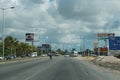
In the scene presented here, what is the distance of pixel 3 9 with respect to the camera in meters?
70.1

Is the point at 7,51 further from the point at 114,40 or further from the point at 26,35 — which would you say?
the point at 114,40

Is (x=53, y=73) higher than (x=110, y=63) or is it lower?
higher

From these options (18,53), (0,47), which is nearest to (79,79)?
(0,47)

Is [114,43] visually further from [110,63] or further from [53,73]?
[53,73]

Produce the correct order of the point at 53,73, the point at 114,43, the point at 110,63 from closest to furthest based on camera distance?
Answer: 1. the point at 53,73
2. the point at 114,43
3. the point at 110,63

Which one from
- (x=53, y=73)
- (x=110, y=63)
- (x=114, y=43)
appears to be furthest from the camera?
(x=110, y=63)

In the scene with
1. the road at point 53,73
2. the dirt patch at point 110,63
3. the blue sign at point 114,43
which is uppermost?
the blue sign at point 114,43

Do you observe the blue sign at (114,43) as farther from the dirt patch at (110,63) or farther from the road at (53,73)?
the road at (53,73)

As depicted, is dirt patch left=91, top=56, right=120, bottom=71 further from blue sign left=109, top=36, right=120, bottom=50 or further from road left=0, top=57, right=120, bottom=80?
road left=0, top=57, right=120, bottom=80

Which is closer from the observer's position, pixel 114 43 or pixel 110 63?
pixel 114 43

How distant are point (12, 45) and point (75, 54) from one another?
3874 centimetres

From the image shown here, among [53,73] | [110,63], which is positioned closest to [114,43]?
[110,63]

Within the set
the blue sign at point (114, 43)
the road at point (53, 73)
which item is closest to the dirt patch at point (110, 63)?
the blue sign at point (114, 43)

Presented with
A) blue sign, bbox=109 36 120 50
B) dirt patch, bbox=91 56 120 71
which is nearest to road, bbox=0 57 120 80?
dirt patch, bbox=91 56 120 71
